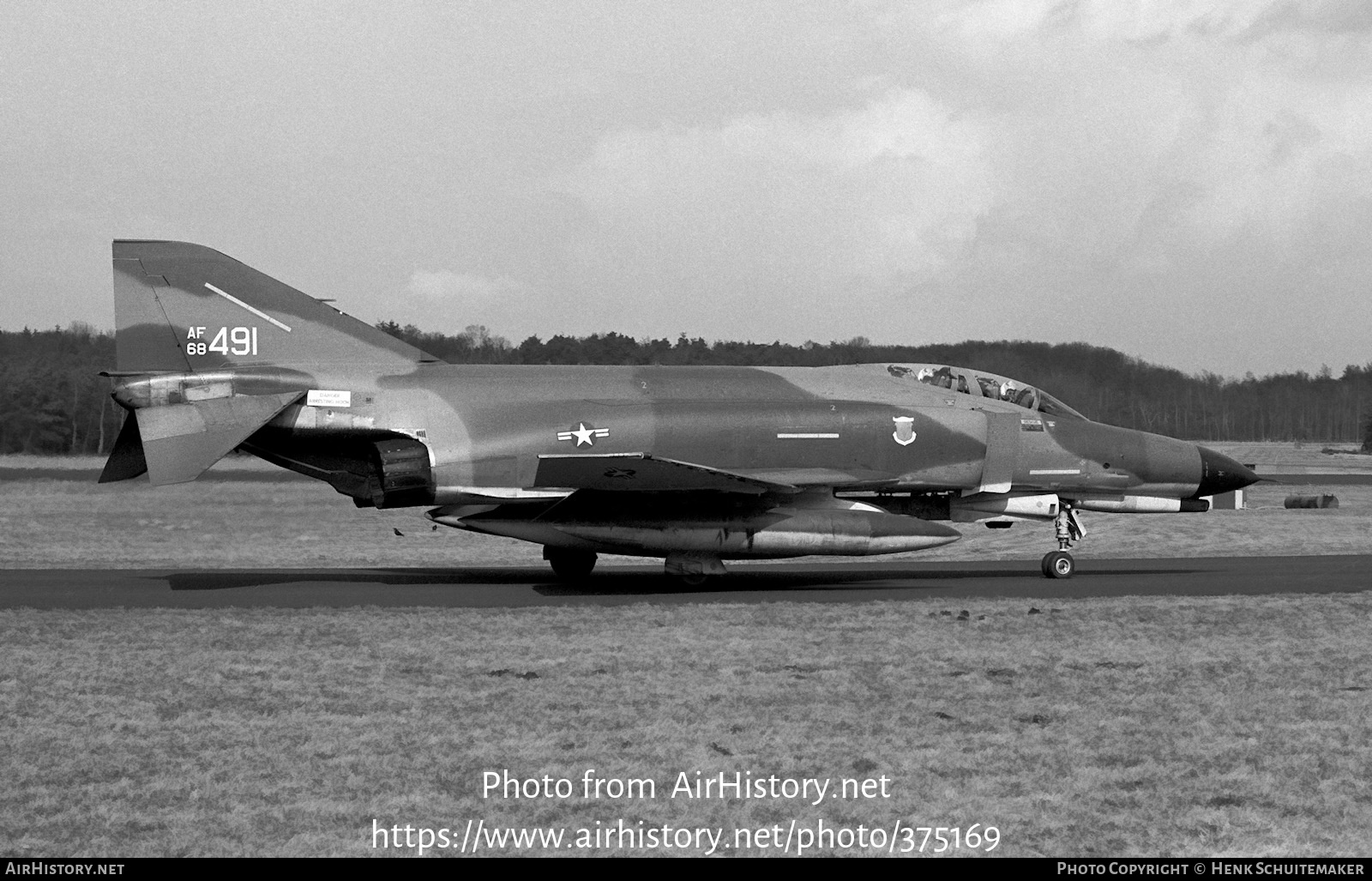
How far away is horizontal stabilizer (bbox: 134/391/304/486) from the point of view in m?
15.3

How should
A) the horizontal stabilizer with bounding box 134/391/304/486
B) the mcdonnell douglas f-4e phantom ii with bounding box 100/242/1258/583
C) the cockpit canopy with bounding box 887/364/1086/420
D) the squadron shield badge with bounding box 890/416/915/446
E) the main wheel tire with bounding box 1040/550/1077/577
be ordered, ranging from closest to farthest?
the horizontal stabilizer with bounding box 134/391/304/486 → the mcdonnell douglas f-4e phantom ii with bounding box 100/242/1258/583 → the main wheel tire with bounding box 1040/550/1077/577 → the squadron shield badge with bounding box 890/416/915/446 → the cockpit canopy with bounding box 887/364/1086/420

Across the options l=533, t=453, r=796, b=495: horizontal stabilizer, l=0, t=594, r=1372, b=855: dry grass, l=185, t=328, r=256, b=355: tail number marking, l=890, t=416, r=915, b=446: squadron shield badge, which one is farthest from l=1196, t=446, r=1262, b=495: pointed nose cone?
l=185, t=328, r=256, b=355: tail number marking

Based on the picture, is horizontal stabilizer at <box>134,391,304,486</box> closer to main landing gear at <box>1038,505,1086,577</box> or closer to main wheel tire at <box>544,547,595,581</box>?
main wheel tire at <box>544,547,595,581</box>

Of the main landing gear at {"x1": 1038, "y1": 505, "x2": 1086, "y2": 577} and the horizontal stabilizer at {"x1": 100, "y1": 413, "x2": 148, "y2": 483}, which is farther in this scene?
the main landing gear at {"x1": 1038, "y1": 505, "x2": 1086, "y2": 577}

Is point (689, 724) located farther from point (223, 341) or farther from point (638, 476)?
point (223, 341)

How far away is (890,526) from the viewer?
16.0 meters

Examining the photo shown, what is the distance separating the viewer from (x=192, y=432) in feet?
50.5

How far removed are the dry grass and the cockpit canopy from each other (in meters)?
5.78

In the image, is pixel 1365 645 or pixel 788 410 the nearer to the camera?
pixel 1365 645

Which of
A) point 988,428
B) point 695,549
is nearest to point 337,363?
point 695,549

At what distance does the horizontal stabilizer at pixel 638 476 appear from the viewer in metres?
15.4

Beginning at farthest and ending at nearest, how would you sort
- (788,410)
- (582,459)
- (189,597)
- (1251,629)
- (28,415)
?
(28,415) → (788,410) → (582,459) → (189,597) → (1251,629)

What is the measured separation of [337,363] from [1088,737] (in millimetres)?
11537
